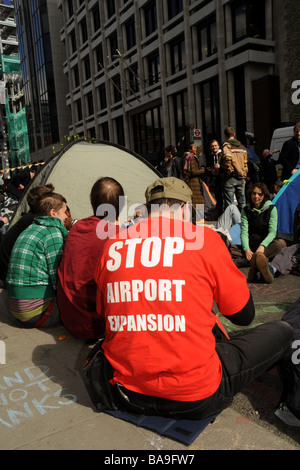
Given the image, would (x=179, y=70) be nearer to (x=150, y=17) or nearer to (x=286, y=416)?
(x=150, y=17)

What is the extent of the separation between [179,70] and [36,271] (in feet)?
73.1

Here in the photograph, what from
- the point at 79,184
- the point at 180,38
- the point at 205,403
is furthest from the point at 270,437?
the point at 180,38

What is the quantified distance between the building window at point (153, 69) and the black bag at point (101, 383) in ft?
82.7

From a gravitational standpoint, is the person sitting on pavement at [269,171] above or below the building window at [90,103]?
below

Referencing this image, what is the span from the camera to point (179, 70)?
75.7 ft

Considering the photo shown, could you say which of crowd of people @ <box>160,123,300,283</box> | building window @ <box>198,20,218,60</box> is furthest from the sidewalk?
building window @ <box>198,20,218,60</box>

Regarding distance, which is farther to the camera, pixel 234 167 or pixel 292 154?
pixel 234 167

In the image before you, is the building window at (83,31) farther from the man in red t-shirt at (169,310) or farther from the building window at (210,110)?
the man in red t-shirt at (169,310)

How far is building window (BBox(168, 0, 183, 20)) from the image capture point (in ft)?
73.0

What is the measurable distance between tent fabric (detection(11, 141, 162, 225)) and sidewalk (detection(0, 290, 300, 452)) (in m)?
4.69

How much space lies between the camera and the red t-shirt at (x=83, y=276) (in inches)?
127

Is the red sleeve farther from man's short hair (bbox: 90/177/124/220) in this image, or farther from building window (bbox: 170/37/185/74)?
building window (bbox: 170/37/185/74)

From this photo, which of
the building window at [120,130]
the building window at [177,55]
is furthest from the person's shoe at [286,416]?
the building window at [120,130]

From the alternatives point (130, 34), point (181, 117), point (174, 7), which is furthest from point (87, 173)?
point (130, 34)
